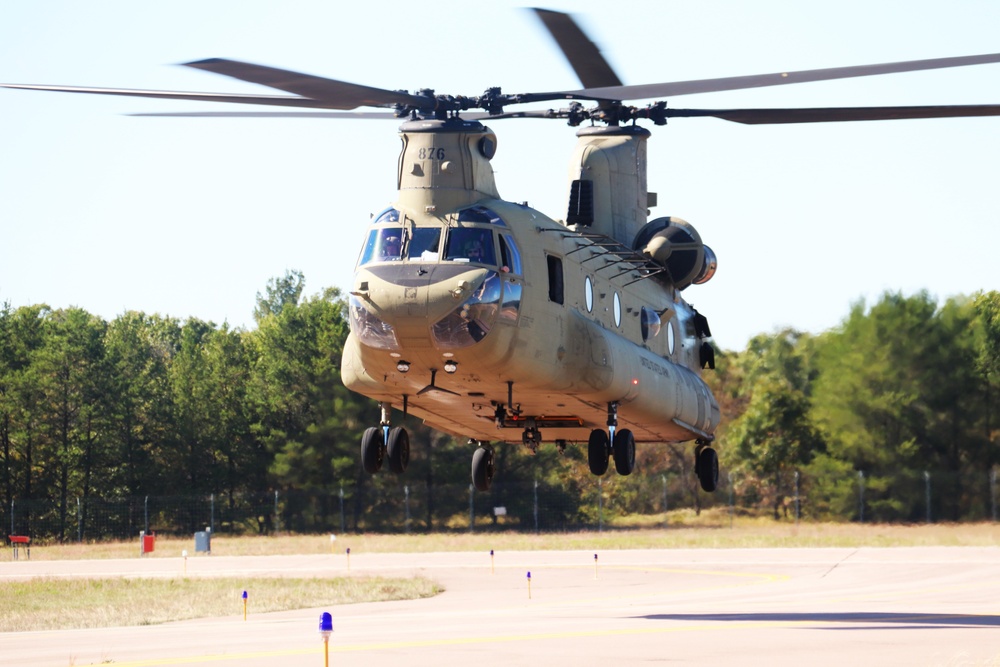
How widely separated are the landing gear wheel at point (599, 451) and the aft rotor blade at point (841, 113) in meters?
6.27

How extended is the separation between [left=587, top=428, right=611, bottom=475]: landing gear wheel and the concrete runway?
309cm

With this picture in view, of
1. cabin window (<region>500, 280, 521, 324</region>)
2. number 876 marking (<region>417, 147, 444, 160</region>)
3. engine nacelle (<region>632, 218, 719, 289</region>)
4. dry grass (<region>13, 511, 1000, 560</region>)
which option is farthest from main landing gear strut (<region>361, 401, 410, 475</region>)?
dry grass (<region>13, 511, 1000, 560</region>)

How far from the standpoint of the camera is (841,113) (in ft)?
74.5

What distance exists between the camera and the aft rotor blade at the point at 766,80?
17.1m

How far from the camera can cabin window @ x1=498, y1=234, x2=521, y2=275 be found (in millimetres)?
20906

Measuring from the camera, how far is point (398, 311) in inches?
790

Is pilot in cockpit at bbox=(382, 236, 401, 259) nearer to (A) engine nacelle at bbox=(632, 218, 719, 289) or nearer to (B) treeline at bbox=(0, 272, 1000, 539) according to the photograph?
(A) engine nacelle at bbox=(632, 218, 719, 289)

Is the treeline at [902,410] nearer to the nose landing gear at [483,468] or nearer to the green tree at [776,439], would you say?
the green tree at [776,439]

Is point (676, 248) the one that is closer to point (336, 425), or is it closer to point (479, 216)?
point (479, 216)

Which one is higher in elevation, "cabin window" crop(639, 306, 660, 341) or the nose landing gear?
"cabin window" crop(639, 306, 660, 341)

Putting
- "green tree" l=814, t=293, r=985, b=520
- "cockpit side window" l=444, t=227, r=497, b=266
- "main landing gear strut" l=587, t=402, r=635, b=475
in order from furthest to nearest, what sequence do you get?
"green tree" l=814, t=293, r=985, b=520
"main landing gear strut" l=587, t=402, r=635, b=475
"cockpit side window" l=444, t=227, r=497, b=266

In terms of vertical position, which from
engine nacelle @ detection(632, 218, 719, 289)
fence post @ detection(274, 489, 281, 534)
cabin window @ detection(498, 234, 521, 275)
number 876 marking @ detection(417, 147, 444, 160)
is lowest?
fence post @ detection(274, 489, 281, 534)

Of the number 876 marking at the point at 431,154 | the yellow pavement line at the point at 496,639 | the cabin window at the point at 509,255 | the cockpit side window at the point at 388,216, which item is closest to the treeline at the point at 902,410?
the yellow pavement line at the point at 496,639

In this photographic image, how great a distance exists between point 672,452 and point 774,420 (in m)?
20.5
